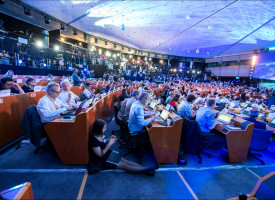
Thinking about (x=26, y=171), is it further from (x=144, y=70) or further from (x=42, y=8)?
(x=144, y=70)

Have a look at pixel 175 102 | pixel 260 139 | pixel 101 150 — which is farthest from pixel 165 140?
pixel 260 139

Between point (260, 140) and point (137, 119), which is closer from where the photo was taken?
point (137, 119)

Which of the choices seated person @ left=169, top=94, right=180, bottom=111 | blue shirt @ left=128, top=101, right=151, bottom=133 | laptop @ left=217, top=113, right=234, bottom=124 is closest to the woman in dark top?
blue shirt @ left=128, top=101, right=151, bottom=133

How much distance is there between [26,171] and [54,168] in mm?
436

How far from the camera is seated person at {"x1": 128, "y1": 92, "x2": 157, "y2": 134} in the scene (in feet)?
8.60

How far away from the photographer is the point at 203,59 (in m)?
30.8

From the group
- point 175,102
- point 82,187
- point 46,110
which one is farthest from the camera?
point 175,102

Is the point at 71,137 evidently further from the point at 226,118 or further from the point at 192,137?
the point at 226,118

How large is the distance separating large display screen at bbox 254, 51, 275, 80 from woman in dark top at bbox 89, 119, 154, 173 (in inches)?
883

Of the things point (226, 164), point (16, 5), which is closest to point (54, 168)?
point (226, 164)

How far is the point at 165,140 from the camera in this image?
262 cm

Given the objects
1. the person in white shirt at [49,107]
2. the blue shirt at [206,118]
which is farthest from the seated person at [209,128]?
the person in white shirt at [49,107]

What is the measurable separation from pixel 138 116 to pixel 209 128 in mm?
1722

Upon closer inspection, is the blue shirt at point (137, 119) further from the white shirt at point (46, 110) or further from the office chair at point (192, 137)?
the white shirt at point (46, 110)
